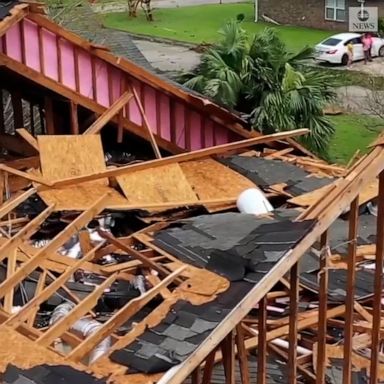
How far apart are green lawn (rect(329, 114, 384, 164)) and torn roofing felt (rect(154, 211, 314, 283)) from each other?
15.5m

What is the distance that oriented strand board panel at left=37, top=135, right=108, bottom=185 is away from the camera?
11.9 m

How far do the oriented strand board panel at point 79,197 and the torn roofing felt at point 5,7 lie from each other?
2.70 m

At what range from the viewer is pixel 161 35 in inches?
1836

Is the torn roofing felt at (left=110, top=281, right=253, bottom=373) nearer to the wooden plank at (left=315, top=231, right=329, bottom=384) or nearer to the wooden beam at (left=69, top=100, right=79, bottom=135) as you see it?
the wooden plank at (left=315, top=231, right=329, bottom=384)

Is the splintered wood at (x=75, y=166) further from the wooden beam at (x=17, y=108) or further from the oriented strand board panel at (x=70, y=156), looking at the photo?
the wooden beam at (x=17, y=108)

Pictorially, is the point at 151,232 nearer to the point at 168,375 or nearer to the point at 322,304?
the point at 322,304

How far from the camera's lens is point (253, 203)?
1117cm

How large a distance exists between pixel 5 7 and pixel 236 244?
6636mm

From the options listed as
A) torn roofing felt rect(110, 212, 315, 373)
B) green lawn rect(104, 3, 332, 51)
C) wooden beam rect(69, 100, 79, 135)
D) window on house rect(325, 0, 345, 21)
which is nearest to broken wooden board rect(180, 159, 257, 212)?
wooden beam rect(69, 100, 79, 135)

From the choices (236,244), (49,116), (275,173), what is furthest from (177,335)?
(49,116)

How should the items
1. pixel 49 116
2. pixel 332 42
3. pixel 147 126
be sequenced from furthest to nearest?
1. pixel 332 42
2. pixel 49 116
3. pixel 147 126

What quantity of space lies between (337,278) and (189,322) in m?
3.61

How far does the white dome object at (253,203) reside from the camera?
11.1m

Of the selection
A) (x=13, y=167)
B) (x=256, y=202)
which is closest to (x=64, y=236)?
(x=256, y=202)
